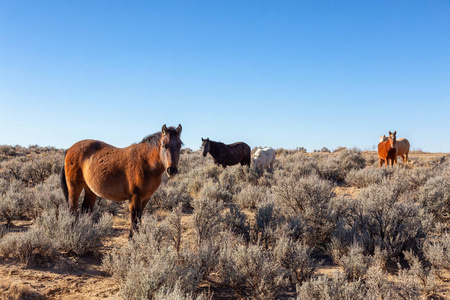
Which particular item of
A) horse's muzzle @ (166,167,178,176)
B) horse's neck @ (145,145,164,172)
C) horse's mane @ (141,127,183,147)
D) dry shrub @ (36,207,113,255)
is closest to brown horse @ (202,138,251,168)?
horse's mane @ (141,127,183,147)

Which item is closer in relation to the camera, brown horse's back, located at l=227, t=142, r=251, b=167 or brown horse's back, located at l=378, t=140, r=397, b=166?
brown horse's back, located at l=378, t=140, r=397, b=166

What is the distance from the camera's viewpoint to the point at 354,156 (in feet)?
60.3

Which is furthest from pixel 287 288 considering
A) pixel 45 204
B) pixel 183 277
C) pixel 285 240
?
pixel 45 204

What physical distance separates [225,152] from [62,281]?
12.1 metres

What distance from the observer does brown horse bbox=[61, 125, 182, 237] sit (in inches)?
185

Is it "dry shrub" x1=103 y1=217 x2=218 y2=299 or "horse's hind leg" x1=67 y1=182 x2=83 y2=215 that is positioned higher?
"horse's hind leg" x1=67 y1=182 x2=83 y2=215

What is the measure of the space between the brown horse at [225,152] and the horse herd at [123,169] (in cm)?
930

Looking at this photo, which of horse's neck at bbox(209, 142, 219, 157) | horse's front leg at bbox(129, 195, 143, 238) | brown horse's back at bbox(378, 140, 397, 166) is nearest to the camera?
horse's front leg at bbox(129, 195, 143, 238)

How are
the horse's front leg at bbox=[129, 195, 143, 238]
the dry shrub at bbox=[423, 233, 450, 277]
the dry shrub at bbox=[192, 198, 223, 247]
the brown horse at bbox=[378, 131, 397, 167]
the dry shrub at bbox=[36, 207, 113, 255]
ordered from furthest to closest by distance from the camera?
1. the brown horse at bbox=[378, 131, 397, 167]
2. the horse's front leg at bbox=[129, 195, 143, 238]
3. the dry shrub at bbox=[192, 198, 223, 247]
4. the dry shrub at bbox=[36, 207, 113, 255]
5. the dry shrub at bbox=[423, 233, 450, 277]

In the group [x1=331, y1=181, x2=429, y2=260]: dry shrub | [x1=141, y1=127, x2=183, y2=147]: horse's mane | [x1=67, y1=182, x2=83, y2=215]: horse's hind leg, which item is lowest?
[x1=331, y1=181, x2=429, y2=260]: dry shrub

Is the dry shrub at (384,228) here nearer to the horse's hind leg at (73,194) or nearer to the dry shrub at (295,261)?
the dry shrub at (295,261)

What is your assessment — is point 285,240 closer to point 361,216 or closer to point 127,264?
point 361,216

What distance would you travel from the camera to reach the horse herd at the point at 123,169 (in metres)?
4.70

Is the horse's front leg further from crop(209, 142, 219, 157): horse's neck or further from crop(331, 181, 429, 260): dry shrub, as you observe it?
crop(209, 142, 219, 157): horse's neck
